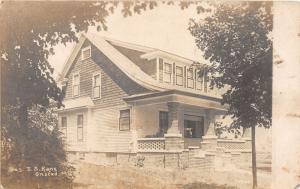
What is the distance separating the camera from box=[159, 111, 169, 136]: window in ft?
23.0

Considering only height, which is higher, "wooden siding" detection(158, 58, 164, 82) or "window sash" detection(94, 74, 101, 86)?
"wooden siding" detection(158, 58, 164, 82)


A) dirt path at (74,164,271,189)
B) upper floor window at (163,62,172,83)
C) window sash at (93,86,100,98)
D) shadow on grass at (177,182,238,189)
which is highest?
upper floor window at (163,62,172,83)

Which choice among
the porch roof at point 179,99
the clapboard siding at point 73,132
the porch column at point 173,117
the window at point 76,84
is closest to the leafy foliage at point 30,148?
the clapboard siding at point 73,132

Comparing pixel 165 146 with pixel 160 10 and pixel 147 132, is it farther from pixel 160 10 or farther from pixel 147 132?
pixel 160 10

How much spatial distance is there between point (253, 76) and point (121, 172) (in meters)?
2.30

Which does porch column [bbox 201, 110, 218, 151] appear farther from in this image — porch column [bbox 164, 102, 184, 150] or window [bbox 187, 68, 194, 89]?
window [bbox 187, 68, 194, 89]

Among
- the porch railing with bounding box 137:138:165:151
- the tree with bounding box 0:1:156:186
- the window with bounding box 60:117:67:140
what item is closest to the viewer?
the tree with bounding box 0:1:156:186

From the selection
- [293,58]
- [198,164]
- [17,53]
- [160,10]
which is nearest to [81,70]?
[17,53]

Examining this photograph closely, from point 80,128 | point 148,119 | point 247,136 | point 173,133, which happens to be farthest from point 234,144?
point 80,128

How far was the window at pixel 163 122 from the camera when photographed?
276 inches

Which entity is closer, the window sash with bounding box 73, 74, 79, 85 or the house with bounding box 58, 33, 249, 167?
the house with bounding box 58, 33, 249, 167

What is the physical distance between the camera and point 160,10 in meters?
6.88

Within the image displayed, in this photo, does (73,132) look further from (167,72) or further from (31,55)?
(167,72)

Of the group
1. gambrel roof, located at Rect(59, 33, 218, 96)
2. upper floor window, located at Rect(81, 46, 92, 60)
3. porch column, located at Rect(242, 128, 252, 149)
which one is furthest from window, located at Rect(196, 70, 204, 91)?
upper floor window, located at Rect(81, 46, 92, 60)
